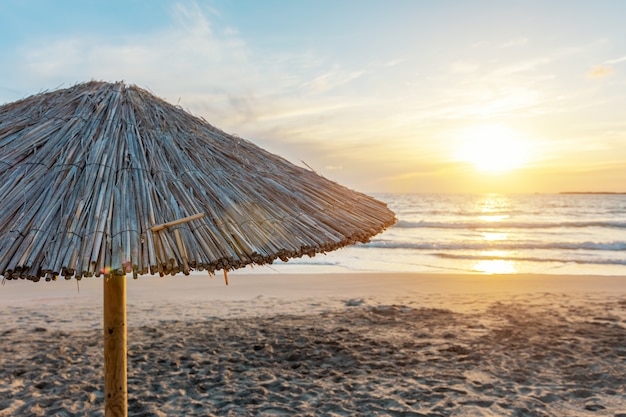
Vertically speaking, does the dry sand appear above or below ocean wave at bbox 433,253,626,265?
below

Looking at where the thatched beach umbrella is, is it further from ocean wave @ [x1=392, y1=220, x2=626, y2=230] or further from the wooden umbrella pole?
ocean wave @ [x1=392, y1=220, x2=626, y2=230]

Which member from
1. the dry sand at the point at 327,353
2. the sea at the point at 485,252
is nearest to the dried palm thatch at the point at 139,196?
the dry sand at the point at 327,353

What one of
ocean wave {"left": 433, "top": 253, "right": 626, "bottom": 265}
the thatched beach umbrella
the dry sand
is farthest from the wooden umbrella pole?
ocean wave {"left": 433, "top": 253, "right": 626, "bottom": 265}

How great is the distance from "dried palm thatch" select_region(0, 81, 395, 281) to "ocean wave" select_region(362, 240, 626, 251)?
15.5 metres

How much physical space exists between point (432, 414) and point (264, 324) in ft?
10.3

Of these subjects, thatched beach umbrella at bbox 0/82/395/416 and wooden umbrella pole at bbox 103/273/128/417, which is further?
wooden umbrella pole at bbox 103/273/128/417

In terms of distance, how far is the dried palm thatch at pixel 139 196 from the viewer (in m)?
2.10

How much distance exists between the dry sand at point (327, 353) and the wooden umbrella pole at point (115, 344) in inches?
45.6

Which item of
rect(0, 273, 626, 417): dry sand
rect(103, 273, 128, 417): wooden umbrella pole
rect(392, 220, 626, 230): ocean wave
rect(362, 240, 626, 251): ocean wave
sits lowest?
rect(0, 273, 626, 417): dry sand

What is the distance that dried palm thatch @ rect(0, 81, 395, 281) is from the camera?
6.89 feet

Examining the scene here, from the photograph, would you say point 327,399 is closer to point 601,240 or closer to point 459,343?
point 459,343

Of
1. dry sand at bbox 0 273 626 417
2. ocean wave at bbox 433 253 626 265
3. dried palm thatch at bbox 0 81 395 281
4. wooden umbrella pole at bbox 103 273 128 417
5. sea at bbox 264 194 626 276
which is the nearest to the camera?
dried palm thatch at bbox 0 81 395 281

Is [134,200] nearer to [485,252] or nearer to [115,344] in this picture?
[115,344]

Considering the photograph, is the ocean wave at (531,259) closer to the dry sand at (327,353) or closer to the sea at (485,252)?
the sea at (485,252)
